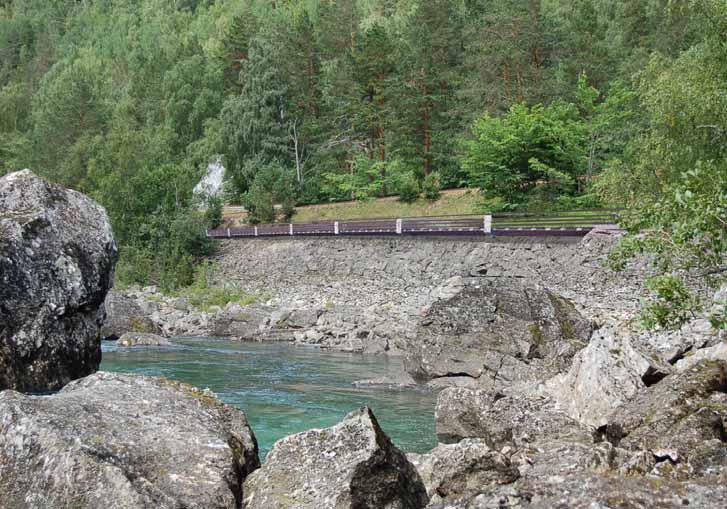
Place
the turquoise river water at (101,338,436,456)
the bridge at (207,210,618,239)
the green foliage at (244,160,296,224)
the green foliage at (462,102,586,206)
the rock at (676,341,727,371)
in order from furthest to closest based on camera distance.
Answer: the green foliage at (244,160,296,224) < the green foliage at (462,102,586,206) < the bridge at (207,210,618,239) < the turquoise river water at (101,338,436,456) < the rock at (676,341,727,371)

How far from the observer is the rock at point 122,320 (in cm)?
2358

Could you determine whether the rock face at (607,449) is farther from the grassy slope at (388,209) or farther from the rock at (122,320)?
the grassy slope at (388,209)

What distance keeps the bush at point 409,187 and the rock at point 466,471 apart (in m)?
43.0

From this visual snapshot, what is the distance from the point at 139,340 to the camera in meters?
22.6

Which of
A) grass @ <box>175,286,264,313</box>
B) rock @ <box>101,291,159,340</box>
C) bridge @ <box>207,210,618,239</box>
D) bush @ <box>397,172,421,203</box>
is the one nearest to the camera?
rock @ <box>101,291,159,340</box>

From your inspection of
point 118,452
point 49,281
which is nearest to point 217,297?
point 49,281

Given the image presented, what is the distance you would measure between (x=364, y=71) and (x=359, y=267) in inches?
970

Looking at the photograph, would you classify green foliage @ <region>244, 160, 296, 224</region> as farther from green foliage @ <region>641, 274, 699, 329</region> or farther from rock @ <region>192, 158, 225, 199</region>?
green foliage @ <region>641, 274, 699, 329</region>

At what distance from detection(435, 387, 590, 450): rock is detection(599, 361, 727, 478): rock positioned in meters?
0.59

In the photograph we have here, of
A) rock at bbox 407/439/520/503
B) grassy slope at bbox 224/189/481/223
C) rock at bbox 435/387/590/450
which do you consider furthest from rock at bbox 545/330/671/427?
grassy slope at bbox 224/189/481/223

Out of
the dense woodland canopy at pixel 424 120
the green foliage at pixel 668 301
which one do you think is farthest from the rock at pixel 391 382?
the green foliage at pixel 668 301

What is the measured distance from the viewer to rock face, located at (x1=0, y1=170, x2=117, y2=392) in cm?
1060

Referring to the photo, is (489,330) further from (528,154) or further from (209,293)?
(209,293)

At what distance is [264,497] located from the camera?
20.3 feet
